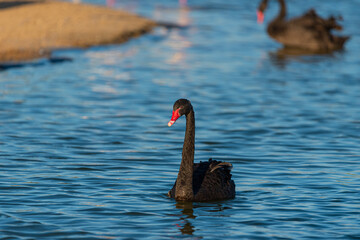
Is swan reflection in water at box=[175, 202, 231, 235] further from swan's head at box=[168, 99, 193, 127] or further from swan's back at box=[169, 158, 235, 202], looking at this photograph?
swan's head at box=[168, 99, 193, 127]

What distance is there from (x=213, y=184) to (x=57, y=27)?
63.4 ft

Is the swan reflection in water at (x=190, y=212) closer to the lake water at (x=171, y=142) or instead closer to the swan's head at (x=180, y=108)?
the lake water at (x=171, y=142)

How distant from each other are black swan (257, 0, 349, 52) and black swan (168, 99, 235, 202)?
676 inches

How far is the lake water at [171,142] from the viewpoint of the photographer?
29.5ft

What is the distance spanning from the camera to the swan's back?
9664 millimetres

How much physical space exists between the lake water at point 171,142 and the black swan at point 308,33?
2.18ft

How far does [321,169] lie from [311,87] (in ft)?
28.0

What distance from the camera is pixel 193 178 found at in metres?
9.81

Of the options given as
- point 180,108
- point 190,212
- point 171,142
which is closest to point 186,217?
point 190,212

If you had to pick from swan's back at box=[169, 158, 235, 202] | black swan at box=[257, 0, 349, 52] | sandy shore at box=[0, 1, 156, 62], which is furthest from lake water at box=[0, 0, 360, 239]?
sandy shore at box=[0, 1, 156, 62]

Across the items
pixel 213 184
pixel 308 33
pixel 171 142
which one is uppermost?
pixel 308 33

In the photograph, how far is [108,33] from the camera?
28469mm

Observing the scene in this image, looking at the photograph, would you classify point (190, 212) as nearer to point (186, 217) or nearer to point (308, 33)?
point (186, 217)

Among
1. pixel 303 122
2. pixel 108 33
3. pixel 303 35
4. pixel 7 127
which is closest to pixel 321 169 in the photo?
pixel 303 122
